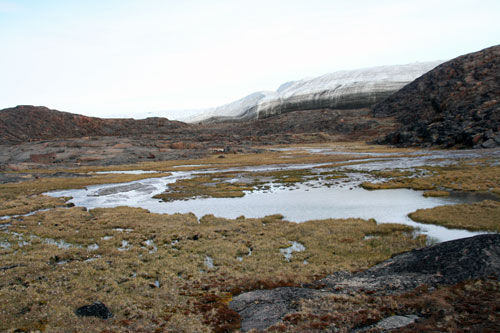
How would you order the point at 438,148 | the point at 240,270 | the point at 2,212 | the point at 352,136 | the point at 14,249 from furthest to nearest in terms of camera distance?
1. the point at 352,136
2. the point at 438,148
3. the point at 2,212
4. the point at 14,249
5. the point at 240,270

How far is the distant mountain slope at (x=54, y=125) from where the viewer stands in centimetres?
12262

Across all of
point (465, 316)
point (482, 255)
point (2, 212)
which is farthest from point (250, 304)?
point (2, 212)

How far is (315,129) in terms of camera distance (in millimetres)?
152750

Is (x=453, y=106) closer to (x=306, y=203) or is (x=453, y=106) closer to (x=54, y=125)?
(x=306, y=203)

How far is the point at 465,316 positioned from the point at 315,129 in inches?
5791

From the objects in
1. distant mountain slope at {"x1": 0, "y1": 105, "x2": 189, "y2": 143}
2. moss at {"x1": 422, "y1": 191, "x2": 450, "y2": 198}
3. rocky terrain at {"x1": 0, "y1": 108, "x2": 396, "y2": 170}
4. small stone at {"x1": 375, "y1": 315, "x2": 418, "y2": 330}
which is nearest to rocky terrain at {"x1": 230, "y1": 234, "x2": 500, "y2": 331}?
small stone at {"x1": 375, "y1": 315, "x2": 418, "y2": 330}

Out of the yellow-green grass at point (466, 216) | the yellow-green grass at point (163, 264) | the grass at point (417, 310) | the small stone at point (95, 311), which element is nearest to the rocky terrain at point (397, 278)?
the grass at point (417, 310)

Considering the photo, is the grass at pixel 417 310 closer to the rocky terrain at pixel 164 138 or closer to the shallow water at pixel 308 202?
the shallow water at pixel 308 202

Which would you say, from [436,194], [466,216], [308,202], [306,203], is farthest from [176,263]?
[436,194]

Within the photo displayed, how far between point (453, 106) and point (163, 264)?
362 ft

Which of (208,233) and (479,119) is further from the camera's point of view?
(479,119)

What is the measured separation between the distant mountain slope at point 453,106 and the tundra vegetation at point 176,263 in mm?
53128

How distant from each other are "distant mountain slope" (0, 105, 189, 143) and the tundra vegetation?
4296 inches

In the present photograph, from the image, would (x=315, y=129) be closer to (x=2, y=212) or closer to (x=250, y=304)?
(x=2, y=212)
